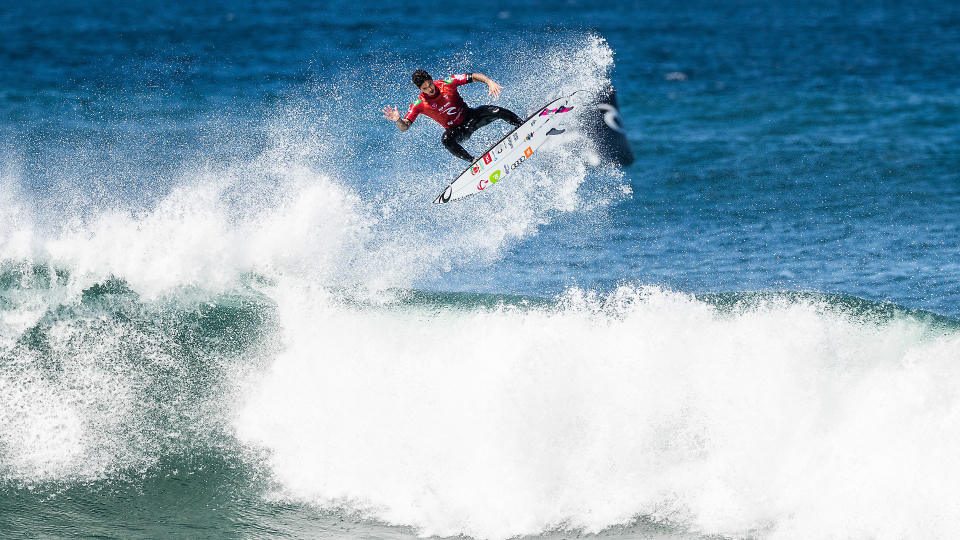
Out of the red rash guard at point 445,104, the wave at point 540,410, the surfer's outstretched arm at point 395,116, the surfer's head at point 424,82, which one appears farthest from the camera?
the red rash guard at point 445,104

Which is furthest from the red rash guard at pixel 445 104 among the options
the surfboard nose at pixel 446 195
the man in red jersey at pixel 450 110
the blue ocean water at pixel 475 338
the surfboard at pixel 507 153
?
the blue ocean water at pixel 475 338

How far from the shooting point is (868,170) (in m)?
23.6

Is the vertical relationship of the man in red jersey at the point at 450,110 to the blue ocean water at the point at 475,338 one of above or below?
above

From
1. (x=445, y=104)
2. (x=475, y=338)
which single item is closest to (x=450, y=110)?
(x=445, y=104)

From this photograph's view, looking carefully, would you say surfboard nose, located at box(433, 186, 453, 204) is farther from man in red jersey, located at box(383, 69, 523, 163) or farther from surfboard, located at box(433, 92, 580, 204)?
man in red jersey, located at box(383, 69, 523, 163)

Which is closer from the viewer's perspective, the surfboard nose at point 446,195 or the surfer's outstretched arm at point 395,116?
the surfer's outstretched arm at point 395,116

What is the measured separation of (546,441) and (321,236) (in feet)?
17.6

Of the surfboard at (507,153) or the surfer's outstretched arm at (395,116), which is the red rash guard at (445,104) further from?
the surfboard at (507,153)

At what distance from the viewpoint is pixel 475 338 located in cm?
1255

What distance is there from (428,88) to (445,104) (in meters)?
0.42

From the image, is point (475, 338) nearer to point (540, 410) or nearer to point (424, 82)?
point (540, 410)

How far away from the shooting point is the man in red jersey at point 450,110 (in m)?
12.4

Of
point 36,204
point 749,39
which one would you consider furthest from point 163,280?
point 749,39

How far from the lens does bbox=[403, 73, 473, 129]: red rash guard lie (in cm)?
1255
